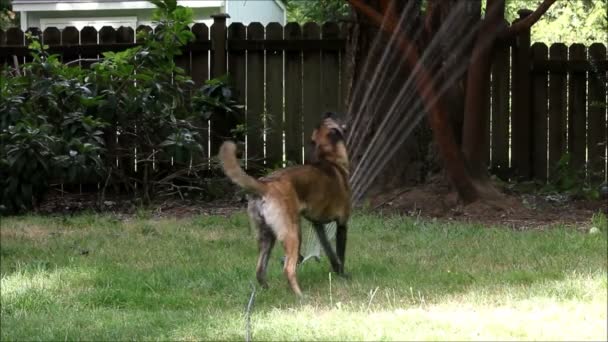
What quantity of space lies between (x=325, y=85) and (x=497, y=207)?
3.31m

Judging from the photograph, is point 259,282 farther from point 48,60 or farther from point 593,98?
point 593,98

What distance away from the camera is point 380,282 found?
601 cm

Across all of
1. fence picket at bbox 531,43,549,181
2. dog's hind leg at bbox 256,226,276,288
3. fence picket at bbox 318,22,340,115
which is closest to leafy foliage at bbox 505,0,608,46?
fence picket at bbox 531,43,549,181

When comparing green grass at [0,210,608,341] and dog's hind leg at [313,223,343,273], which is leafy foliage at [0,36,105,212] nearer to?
green grass at [0,210,608,341]

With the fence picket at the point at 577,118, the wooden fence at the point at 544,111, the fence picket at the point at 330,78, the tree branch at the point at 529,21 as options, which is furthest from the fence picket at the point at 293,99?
the fence picket at the point at 577,118

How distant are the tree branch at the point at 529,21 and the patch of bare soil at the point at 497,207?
5.30ft

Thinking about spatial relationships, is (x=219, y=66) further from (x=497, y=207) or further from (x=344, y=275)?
(x=344, y=275)

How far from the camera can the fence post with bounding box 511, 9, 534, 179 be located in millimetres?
11062

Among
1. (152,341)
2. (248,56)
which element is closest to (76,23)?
(248,56)

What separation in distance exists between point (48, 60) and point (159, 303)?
5357 mm

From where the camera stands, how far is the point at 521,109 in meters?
11.1

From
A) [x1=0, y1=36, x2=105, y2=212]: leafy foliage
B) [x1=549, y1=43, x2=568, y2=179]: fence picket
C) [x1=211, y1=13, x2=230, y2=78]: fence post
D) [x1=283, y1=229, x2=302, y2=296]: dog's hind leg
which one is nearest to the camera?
[x1=283, y1=229, x2=302, y2=296]: dog's hind leg

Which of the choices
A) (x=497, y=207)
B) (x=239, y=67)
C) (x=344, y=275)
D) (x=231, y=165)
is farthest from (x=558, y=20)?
(x=231, y=165)

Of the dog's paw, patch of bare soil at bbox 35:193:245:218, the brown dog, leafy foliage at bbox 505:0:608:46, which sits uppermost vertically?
leafy foliage at bbox 505:0:608:46
